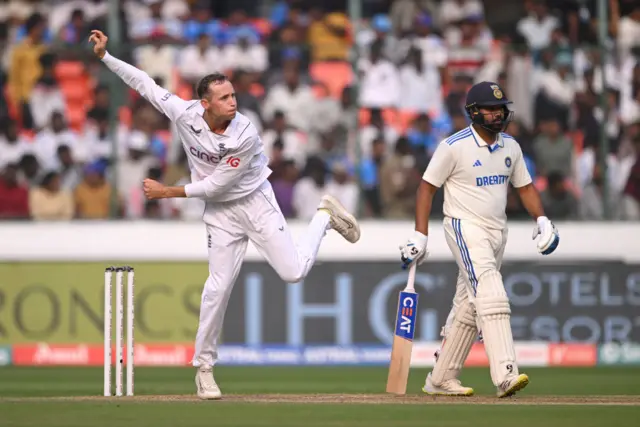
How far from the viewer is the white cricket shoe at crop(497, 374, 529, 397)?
28.7 feet

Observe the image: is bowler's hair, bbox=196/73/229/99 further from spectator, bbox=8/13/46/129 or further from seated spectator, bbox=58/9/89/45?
seated spectator, bbox=58/9/89/45

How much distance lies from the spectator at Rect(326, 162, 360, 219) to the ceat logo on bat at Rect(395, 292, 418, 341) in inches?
222

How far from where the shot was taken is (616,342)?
15.2m

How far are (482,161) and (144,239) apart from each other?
6900 mm

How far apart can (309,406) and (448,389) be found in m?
1.22

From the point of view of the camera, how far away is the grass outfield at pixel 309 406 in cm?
784

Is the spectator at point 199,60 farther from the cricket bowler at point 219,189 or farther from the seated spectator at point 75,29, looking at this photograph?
the cricket bowler at point 219,189

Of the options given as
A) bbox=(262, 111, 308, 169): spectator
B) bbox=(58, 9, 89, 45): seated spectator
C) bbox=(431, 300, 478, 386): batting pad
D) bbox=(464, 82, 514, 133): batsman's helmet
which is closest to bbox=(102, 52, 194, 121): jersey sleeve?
bbox=(464, 82, 514, 133): batsman's helmet

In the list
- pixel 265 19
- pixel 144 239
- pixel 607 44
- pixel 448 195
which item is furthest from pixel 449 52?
pixel 448 195

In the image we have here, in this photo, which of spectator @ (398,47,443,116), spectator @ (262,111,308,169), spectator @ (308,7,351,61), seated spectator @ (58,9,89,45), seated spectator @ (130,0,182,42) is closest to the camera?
spectator @ (262,111,308,169)

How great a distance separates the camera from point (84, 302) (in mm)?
15125

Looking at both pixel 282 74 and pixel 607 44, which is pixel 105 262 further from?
pixel 607 44

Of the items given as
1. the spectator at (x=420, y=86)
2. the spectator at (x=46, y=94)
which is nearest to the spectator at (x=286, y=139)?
the spectator at (x=420, y=86)

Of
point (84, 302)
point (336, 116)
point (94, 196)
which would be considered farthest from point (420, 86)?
point (84, 302)
